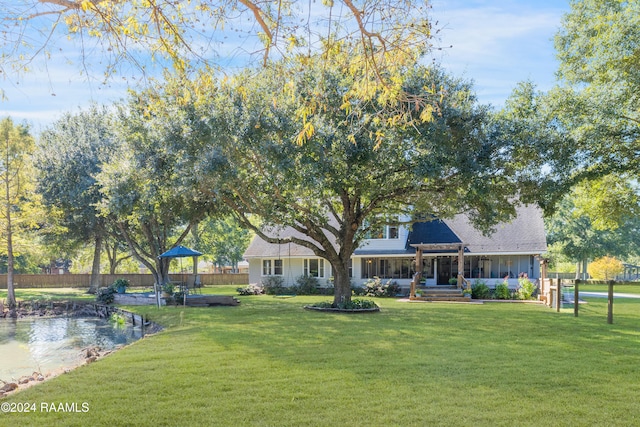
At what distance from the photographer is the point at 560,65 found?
768 inches

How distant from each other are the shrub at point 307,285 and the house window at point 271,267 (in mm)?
2172

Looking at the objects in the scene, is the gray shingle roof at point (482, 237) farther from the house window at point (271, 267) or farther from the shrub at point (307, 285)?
the shrub at point (307, 285)

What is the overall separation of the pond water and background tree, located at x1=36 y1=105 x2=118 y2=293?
6.41 m

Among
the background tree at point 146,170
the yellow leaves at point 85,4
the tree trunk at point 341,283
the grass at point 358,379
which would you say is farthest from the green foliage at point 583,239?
the yellow leaves at point 85,4

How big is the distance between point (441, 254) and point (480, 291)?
3362mm

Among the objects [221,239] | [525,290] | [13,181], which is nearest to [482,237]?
[525,290]

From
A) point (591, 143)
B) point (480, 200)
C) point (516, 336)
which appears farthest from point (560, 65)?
point (516, 336)

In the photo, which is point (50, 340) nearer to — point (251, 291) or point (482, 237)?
point (251, 291)

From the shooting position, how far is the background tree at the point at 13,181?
74.1ft

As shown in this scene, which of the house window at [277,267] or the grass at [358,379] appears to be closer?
the grass at [358,379]

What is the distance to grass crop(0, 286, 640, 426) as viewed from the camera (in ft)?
19.7

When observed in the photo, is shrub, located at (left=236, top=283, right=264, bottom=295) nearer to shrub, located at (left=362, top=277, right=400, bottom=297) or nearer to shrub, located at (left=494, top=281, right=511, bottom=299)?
shrub, located at (left=362, top=277, right=400, bottom=297)

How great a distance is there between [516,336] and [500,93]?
327 inches

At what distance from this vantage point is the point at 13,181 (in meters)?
23.0
